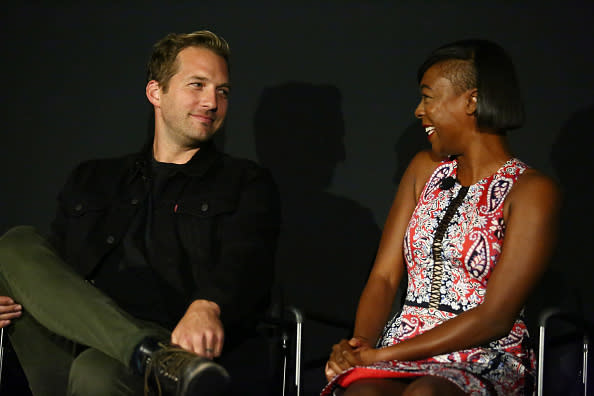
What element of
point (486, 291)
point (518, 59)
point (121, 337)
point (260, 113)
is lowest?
point (121, 337)

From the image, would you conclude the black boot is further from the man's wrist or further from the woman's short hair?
the woman's short hair

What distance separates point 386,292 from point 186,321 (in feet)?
2.05

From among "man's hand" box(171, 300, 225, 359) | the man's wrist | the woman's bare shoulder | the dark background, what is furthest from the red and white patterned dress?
the dark background

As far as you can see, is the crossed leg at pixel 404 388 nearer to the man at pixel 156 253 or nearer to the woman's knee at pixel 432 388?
the woman's knee at pixel 432 388

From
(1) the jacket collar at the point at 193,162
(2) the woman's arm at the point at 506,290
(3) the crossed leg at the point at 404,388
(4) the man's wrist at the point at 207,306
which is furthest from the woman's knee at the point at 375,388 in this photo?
(1) the jacket collar at the point at 193,162

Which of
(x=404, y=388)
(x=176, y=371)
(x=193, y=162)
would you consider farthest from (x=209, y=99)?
(x=404, y=388)

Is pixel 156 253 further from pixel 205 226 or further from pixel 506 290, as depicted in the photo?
pixel 506 290

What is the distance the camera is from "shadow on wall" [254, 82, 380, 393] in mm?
3225

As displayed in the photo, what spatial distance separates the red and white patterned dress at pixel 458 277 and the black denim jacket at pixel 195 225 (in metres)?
0.47

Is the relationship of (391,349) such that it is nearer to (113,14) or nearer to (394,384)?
(394,384)

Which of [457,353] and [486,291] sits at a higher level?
[486,291]

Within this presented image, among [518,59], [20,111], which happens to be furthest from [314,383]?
[20,111]

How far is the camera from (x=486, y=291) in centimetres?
201

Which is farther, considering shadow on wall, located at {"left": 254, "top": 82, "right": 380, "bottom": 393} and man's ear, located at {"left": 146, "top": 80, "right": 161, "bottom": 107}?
shadow on wall, located at {"left": 254, "top": 82, "right": 380, "bottom": 393}
